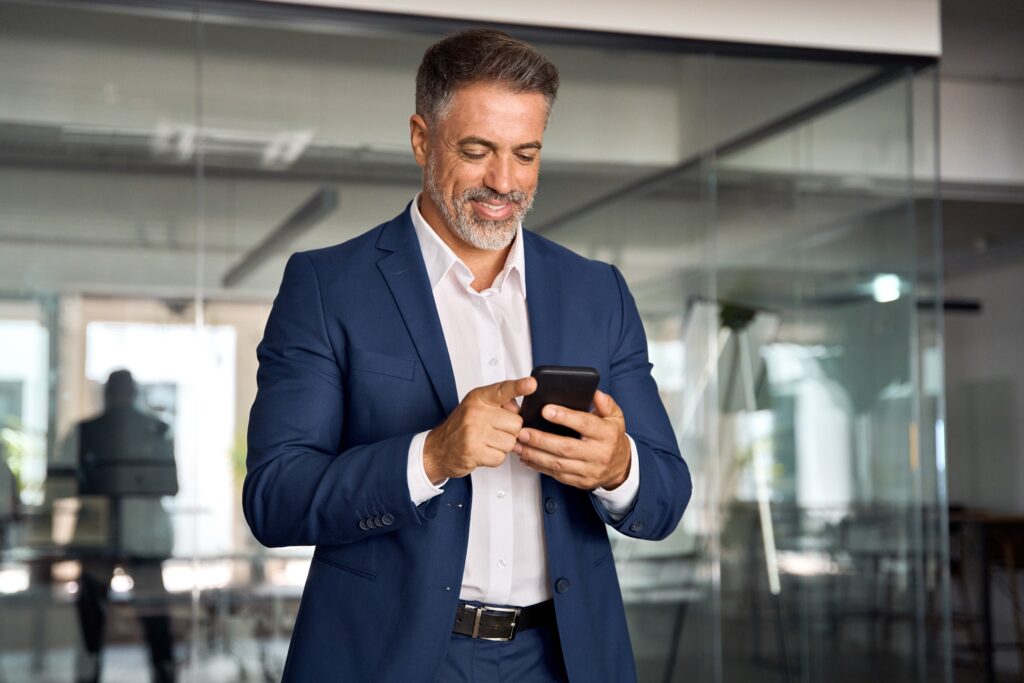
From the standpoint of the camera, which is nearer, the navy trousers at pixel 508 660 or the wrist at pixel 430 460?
the wrist at pixel 430 460

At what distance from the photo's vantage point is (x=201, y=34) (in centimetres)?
418

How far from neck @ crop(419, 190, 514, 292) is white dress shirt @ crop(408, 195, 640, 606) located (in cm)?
2

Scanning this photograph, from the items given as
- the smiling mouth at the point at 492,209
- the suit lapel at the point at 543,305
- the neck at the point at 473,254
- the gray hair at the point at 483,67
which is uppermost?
the gray hair at the point at 483,67

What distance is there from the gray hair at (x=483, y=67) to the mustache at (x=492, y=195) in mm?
116

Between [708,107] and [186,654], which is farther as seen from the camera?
[708,107]

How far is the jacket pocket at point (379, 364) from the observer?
5.27 feet

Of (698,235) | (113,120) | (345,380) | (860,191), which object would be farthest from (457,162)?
(860,191)

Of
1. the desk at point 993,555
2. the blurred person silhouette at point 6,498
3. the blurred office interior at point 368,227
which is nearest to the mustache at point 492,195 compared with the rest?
the blurred office interior at point 368,227

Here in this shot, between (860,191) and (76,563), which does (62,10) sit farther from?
(860,191)

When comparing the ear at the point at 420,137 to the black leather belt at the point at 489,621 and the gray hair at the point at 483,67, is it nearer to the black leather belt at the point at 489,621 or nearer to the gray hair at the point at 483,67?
the gray hair at the point at 483,67

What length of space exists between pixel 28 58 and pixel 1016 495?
9.49 metres

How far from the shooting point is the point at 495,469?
5.45 ft

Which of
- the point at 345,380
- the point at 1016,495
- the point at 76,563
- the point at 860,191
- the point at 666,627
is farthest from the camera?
the point at 1016,495

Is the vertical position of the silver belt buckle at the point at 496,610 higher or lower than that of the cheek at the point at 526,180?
lower
